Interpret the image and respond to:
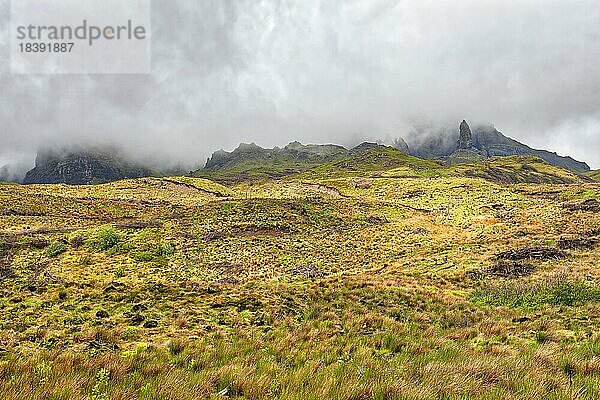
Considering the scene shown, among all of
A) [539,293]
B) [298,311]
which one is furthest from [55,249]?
[539,293]

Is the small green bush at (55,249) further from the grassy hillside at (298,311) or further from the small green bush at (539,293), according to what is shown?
the small green bush at (539,293)

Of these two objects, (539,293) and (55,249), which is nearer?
(539,293)

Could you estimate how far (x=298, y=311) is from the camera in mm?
14141

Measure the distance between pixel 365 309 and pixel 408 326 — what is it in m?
2.49

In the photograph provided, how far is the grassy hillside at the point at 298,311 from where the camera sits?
6695 millimetres

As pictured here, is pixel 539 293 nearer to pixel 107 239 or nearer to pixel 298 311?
pixel 298 311

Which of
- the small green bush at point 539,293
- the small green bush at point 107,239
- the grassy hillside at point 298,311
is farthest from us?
the small green bush at point 107,239

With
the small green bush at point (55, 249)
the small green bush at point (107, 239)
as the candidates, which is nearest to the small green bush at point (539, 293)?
the small green bush at point (107, 239)

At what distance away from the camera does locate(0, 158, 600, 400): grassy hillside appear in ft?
22.0

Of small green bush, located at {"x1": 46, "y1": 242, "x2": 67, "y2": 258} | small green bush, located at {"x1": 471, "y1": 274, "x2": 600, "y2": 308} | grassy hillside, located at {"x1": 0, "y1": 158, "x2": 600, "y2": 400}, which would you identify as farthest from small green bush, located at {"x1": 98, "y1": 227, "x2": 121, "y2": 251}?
small green bush, located at {"x1": 471, "y1": 274, "x2": 600, "y2": 308}

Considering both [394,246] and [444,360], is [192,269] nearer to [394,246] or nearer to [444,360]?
[394,246]

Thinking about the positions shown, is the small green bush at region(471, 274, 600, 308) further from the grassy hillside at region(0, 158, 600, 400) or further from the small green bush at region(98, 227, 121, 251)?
the small green bush at region(98, 227, 121, 251)

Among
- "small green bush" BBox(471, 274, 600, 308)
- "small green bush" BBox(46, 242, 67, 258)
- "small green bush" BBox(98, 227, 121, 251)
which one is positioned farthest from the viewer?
"small green bush" BBox(98, 227, 121, 251)

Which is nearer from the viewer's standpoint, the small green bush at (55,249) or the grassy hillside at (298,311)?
the grassy hillside at (298,311)
